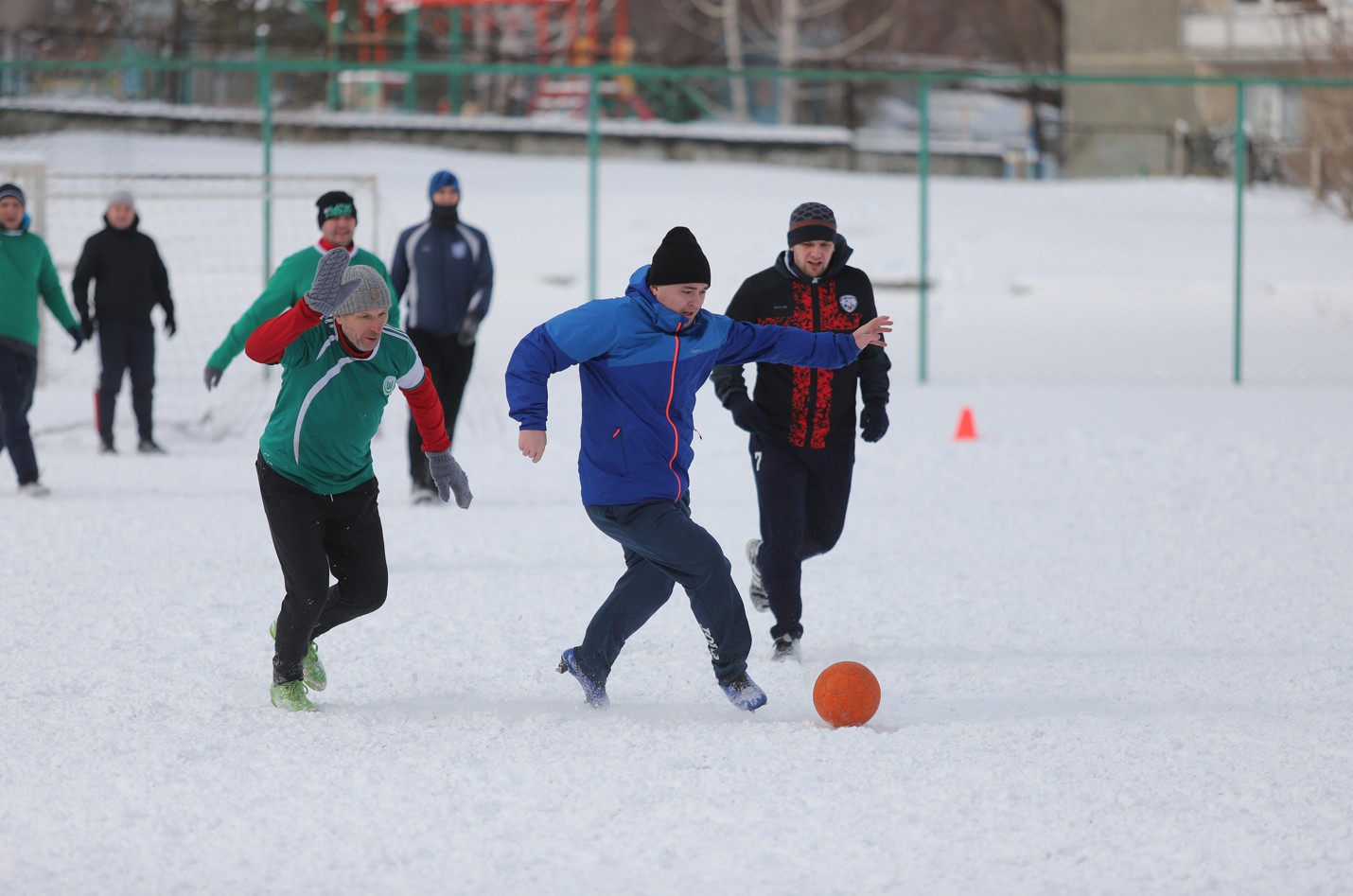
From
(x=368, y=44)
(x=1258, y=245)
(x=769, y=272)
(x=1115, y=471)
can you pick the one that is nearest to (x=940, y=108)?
(x=368, y=44)

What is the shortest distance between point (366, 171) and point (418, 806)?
2169cm

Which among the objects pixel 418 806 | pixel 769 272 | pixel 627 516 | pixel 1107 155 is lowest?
pixel 418 806

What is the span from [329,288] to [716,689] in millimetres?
1954

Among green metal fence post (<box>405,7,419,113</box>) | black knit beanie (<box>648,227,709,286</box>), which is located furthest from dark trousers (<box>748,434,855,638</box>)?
green metal fence post (<box>405,7,419,113</box>)

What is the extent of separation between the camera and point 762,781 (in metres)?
4.63

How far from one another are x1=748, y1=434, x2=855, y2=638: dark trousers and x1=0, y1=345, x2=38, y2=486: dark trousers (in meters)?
4.98

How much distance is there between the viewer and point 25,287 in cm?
933

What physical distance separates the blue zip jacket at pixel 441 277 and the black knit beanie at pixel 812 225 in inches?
152

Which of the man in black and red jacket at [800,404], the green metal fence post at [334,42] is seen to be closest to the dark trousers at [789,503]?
the man in black and red jacket at [800,404]

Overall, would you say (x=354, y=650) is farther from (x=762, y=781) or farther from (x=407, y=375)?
(x=762, y=781)

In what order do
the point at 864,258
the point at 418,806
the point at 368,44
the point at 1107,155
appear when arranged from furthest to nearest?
the point at 1107,155 → the point at 368,44 → the point at 864,258 → the point at 418,806

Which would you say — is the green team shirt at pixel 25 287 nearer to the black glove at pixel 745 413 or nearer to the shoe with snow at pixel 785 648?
the black glove at pixel 745 413

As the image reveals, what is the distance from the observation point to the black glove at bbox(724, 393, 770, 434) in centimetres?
603

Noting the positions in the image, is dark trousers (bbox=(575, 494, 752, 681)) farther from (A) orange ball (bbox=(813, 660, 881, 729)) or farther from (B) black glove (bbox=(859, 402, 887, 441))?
(B) black glove (bbox=(859, 402, 887, 441))
